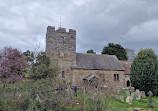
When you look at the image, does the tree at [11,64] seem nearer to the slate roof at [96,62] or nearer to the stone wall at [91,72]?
the stone wall at [91,72]

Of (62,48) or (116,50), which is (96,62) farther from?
(116,50)

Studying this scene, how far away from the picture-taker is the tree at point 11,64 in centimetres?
1745

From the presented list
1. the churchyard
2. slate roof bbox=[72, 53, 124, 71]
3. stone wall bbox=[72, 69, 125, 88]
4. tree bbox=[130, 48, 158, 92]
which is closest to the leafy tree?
stone wall bbox=[72, 69, 125, 88]

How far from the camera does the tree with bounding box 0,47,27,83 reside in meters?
17.5

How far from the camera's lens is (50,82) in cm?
853

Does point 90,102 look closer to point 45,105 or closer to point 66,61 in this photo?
point 45,105

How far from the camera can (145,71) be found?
56.9 feet

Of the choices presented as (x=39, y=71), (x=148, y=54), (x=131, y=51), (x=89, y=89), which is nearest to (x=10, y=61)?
(x=39, y=71)

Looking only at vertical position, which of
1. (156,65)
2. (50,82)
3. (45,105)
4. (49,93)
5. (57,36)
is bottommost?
(45,105)

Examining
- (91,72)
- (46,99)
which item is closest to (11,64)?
(91,72)

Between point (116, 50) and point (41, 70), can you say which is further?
point (116, 50)

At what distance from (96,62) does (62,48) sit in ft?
21.8

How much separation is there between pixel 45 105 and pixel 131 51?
5321 centimetres

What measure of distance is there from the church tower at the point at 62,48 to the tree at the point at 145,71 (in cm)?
972
